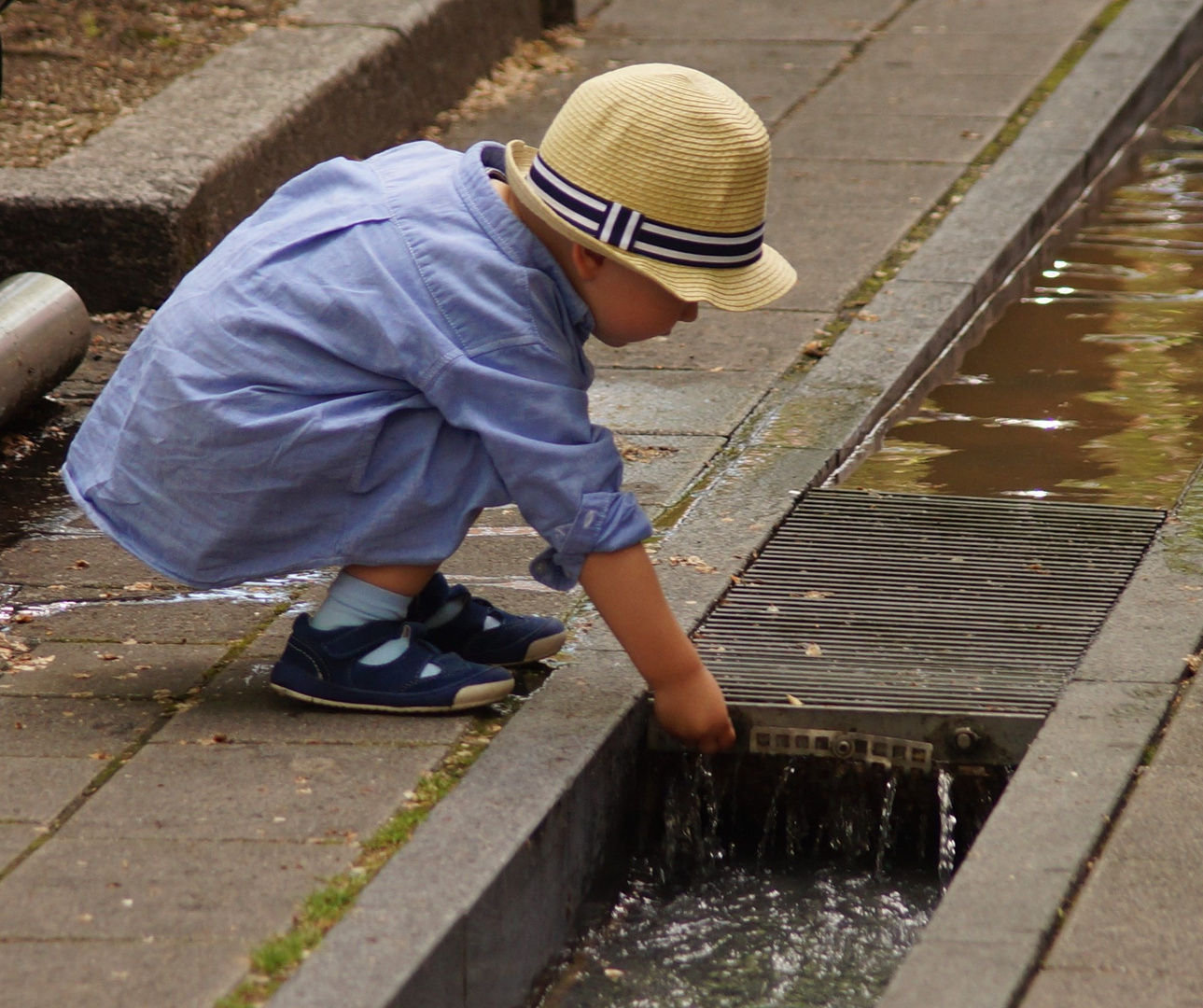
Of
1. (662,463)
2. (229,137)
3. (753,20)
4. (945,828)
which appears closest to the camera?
(945,828)

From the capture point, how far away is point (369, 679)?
2758 millimetres

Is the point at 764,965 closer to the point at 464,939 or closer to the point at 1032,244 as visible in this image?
the point at 464,939

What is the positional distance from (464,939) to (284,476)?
81 cm

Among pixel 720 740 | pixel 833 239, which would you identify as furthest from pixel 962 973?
Answer: pixel 833 239

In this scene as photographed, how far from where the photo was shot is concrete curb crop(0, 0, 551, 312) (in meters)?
4.71

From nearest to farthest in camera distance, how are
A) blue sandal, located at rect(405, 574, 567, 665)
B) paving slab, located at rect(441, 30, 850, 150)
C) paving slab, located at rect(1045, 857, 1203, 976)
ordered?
paving slab, located at rect(1045, 857, 1203, 976)
blue sandal, located at rect(405, 574, 567, 665)
paving slab, located at rect(441, 30, 850, 150)

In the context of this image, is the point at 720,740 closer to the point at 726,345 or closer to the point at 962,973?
the point at 962,973

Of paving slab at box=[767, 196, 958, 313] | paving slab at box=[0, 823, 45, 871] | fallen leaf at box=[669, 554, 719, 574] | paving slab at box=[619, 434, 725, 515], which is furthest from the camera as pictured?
paving slab at box=[767, 196, 958, 313]

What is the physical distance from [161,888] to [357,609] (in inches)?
26.4

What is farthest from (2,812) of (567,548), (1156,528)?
(1156,528)

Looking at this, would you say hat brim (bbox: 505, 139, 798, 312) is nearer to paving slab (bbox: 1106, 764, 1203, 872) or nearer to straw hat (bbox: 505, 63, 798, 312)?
straw hat (bbox: 505, 63, 798, 312)

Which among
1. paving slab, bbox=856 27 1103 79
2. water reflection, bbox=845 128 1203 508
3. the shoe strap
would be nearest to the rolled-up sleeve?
the shoe strap

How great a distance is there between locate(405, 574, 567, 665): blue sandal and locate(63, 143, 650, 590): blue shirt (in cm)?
22

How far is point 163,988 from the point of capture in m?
2.00
